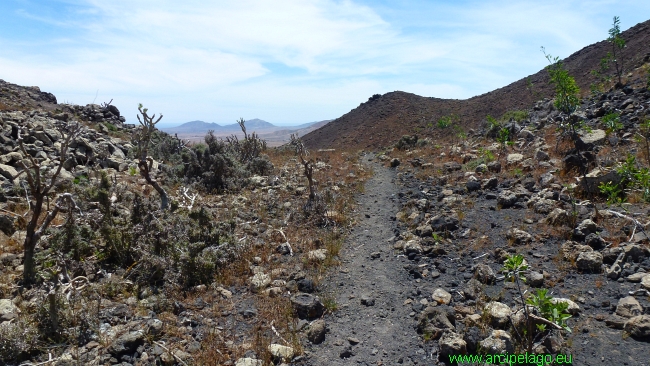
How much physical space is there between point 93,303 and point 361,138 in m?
23.9

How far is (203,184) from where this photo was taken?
9375 millimetres

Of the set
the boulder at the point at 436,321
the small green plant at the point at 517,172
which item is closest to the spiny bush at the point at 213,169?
the small green plant at the point at 517,172

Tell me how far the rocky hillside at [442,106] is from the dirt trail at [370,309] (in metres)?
14.7

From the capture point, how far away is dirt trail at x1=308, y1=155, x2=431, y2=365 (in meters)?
3.36

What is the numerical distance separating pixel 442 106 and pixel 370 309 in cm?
2713

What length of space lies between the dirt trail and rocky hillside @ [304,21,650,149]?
14.7 meters

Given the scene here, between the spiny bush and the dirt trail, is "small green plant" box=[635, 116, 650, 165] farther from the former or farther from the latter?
the spiny bush

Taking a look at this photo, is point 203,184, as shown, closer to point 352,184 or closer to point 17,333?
point 352,184

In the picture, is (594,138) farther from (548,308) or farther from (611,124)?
(548,308)

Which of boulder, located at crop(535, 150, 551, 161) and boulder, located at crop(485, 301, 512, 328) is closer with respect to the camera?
boulder, located at crop(485, 301, 512, 328)

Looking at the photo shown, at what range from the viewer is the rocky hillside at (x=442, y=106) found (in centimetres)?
2036

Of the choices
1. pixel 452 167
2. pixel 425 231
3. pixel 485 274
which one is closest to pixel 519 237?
pixel 485 274

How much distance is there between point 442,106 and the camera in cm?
2898

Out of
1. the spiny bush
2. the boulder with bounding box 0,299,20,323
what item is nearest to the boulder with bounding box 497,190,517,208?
the spiny bush
